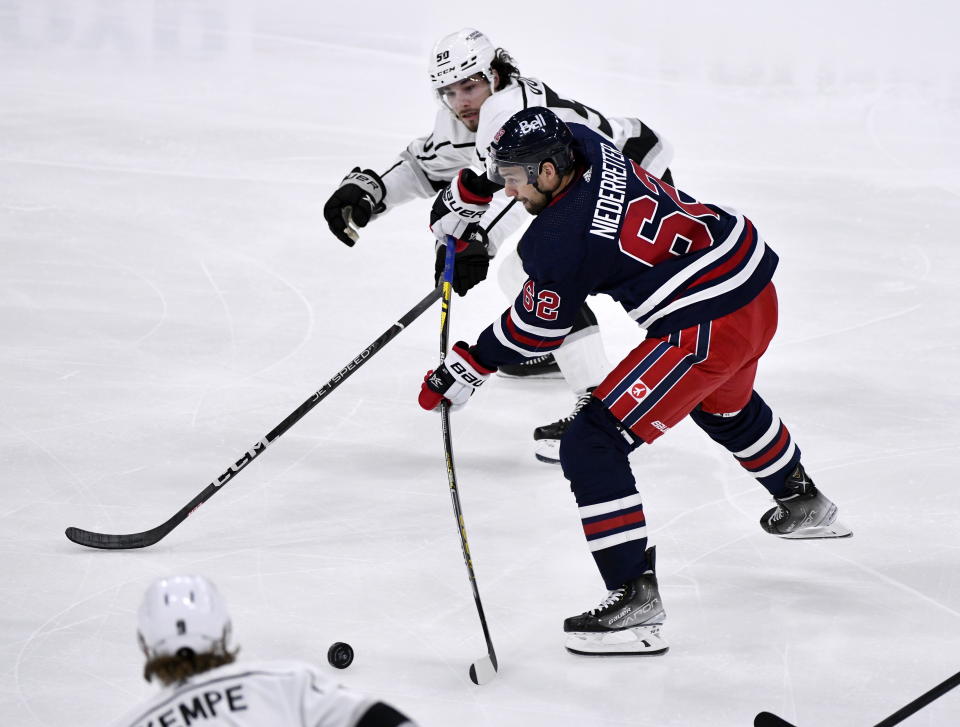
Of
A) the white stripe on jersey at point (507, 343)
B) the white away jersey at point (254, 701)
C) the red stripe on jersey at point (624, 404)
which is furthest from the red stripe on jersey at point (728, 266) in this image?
the white away jersey at point (254, 701)

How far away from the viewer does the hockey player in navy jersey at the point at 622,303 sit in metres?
2.78

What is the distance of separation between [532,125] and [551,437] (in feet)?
4.44

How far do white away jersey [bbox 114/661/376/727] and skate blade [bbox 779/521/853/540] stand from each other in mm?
1984

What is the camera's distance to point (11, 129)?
6.50 m

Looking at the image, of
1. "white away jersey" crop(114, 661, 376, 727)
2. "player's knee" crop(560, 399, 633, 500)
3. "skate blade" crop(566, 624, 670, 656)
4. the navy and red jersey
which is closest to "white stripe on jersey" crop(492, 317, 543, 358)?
the navy and red jersey

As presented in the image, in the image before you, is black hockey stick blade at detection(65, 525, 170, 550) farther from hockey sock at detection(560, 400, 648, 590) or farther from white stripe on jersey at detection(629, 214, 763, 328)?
white stripe on jersey at detection(629, 214, 763, 328)

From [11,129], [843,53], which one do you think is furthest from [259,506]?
[843,53]

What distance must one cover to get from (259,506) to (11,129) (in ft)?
12.3

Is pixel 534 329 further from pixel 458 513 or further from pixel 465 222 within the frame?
pixel 465 222

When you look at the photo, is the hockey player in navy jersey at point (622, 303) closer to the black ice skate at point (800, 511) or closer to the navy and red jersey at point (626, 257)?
the navy and red jersey at point (626, 257)

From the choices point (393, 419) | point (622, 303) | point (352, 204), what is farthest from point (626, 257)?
point (393, 419)

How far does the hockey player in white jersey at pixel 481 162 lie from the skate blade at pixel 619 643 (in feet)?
3.02

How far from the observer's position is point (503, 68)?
146 inches

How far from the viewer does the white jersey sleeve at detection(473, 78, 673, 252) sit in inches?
141
